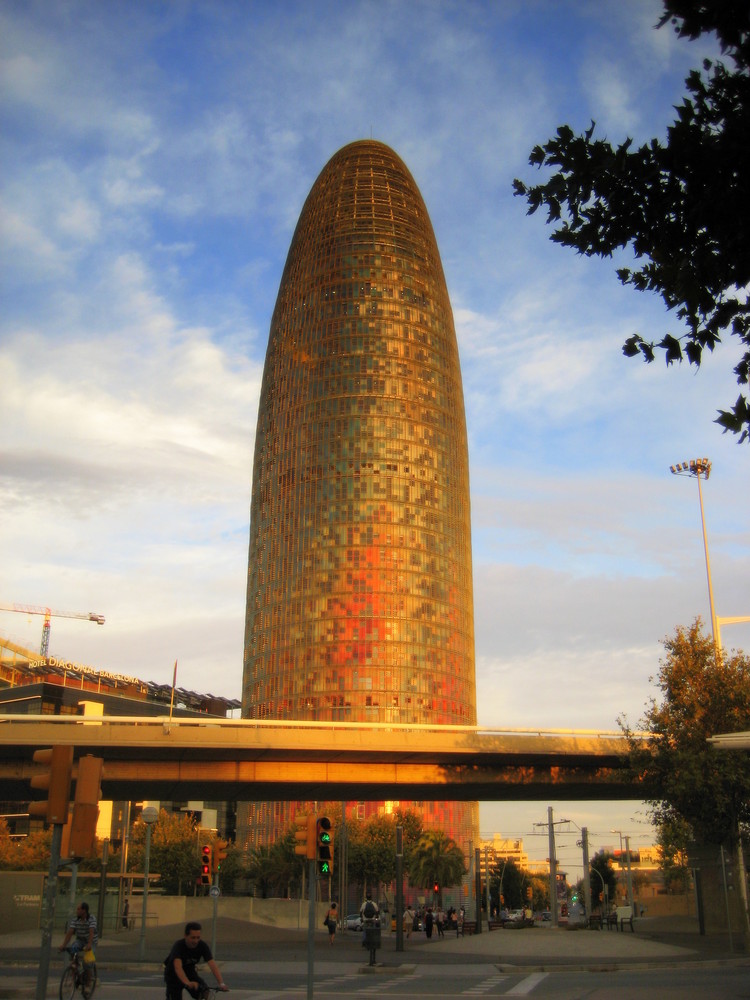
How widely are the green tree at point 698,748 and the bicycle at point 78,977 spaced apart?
2531cm

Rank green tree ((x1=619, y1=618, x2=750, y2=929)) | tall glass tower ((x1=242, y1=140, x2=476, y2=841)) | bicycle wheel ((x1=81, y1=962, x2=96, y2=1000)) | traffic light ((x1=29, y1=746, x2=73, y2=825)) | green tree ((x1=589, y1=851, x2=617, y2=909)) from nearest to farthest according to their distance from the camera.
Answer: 1. traffic light ((x1=29, y1=746, x2=73, y2=825))
2. bicycle wheel ((x1=81, y1=962, x2=96, y2=1000))
3. green tree ((x1=619, y1=618, x2=750, y2=929))
4. tall glass tower ((x1=242, y1=140, x2=476, y2=841))
5. green tree ((x1=589, y1=851, x2=617, y2=909))

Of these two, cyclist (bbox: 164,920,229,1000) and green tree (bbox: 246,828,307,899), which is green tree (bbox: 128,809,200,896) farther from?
cyclist (bbox: 164,920,229,1000)

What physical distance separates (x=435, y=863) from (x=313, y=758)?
2204 inches

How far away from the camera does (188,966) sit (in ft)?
42.4

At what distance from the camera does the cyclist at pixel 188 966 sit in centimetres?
1273

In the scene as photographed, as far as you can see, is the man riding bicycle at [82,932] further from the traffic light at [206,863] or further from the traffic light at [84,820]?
the traffic light at [206,863]

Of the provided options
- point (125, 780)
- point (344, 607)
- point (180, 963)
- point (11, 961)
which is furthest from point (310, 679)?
point (180, 963)

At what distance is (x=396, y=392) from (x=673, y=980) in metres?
137

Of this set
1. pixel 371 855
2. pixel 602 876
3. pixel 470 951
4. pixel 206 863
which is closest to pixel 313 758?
pixel 470 951

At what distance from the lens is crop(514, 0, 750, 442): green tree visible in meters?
9.20

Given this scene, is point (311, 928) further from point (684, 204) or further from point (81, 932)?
point (684, 204)

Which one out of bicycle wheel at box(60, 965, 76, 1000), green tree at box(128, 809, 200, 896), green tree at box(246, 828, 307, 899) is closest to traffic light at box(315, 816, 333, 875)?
bicycle wheel at box(60, 965, 76, 1000)

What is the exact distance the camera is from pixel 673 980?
25453 mm

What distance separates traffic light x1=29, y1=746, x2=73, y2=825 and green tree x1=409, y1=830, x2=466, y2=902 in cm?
9120
